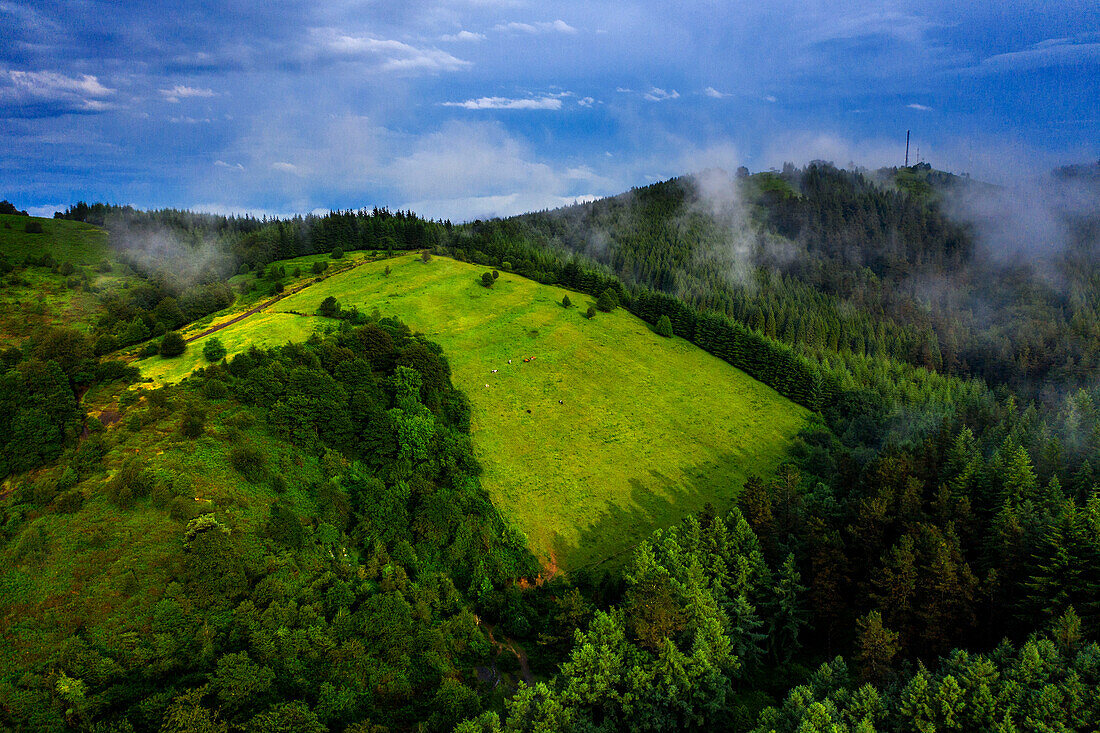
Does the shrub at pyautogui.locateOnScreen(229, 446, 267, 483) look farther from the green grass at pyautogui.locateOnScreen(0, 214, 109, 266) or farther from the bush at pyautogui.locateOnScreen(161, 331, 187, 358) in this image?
the green grass at pyautogui.locateOnScreen(0, 214, 109, 266)

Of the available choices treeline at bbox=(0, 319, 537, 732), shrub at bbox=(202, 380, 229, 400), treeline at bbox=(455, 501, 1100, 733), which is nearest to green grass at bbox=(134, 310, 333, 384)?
shrub at bbox=(202, 380, 229, 400)

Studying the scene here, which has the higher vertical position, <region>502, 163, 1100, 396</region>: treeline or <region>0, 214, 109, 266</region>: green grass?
<region>0, 214, 109, 266</region>: green grass

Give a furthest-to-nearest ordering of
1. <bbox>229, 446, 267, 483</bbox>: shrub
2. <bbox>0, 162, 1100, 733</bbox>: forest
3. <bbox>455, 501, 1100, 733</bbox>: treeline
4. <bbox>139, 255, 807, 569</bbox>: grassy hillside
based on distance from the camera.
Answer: <bbox>139, 255, 807, 569</bbox>: grassy hillside
<bbox>229, 446, 267, 483</bbox>: shrub
<bbox>0, 162, 1100, 733</bbox>: forest
<bbox>455, 501, 1100, 733</bbox>: treeline

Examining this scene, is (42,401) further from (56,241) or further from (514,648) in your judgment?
(56,241)

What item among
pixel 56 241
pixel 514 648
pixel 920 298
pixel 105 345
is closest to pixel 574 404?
pixel 514 648

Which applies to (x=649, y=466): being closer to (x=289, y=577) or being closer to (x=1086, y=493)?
(x=1086, y=493)

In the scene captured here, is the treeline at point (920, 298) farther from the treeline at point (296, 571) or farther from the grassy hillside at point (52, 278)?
the grassy hillside at point (52, 278)

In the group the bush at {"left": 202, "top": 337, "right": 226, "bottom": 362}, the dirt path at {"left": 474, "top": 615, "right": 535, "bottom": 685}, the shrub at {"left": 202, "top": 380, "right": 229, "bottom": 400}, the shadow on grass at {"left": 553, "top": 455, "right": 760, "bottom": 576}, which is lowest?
the dirt path at {"left": 474, "top": 615, "right": 535, "bottom": 685}

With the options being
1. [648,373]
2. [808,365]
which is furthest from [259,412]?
[808,365]
